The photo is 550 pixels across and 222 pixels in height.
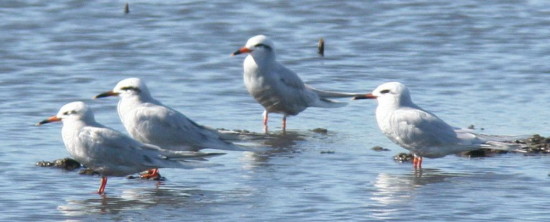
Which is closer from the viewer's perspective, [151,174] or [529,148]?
[151,174]

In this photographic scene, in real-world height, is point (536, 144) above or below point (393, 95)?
below

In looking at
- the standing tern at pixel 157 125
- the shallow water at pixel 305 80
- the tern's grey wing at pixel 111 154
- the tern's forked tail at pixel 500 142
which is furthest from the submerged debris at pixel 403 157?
the tern's grey wing at pixel 111 154

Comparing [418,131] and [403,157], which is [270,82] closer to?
[403,157]

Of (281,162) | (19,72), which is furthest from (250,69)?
(19,72)

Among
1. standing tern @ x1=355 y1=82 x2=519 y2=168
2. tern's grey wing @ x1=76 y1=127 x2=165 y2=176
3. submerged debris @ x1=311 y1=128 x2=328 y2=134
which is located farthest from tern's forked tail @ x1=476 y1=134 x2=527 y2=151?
tern's grey wing @ x1=76 y1=127 x2=165 y2=176

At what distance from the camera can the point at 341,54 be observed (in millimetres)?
20516

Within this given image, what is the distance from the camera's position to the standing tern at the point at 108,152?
11820 millimetres

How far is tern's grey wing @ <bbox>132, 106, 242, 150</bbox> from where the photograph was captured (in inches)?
501

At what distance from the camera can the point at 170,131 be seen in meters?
12.8

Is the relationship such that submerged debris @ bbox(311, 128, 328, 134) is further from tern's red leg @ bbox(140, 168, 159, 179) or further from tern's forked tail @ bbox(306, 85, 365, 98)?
tern's red leg @ bbox(140, 168, 159, 179)

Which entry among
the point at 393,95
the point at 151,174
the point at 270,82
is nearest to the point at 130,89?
the point at 151,174

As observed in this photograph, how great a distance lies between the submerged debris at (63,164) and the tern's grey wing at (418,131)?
2.94 meters

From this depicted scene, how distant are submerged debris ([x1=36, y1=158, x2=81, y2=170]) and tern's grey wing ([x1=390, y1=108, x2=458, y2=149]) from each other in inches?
116

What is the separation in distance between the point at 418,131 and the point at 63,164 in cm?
326
